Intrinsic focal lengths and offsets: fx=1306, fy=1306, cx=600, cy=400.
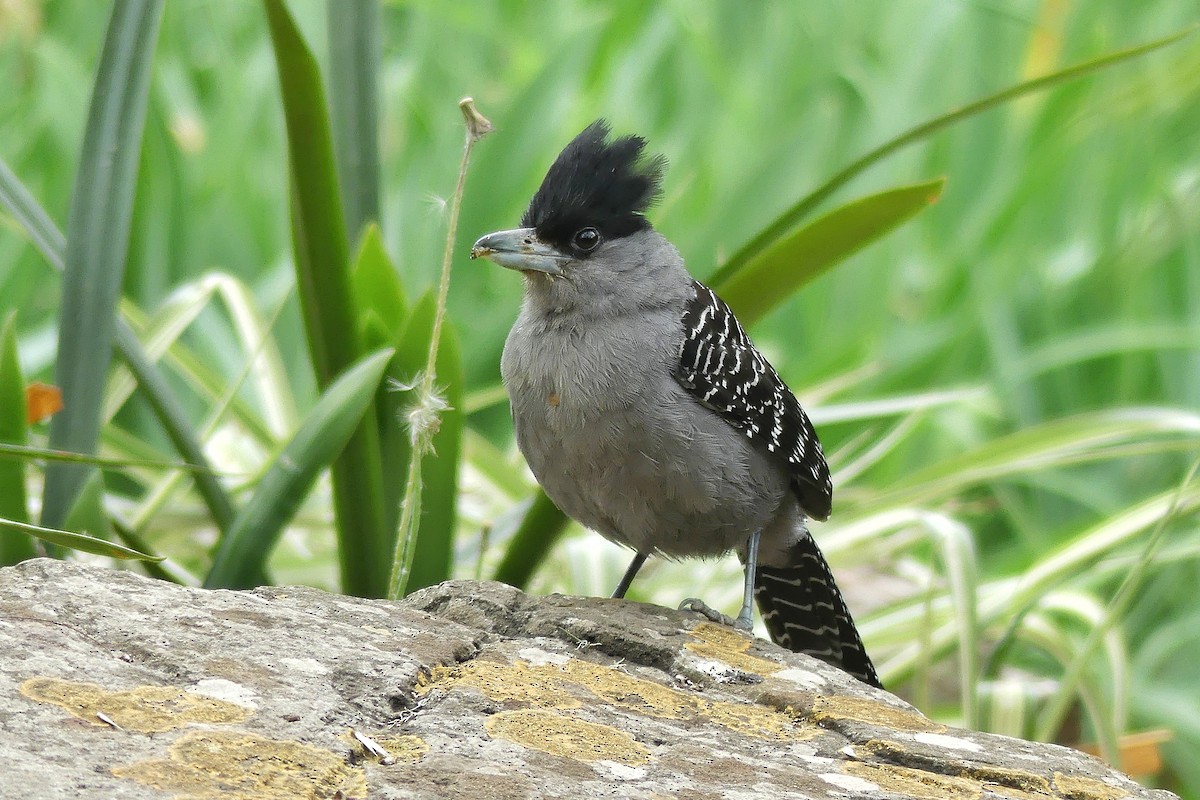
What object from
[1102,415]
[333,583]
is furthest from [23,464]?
[1102,415]

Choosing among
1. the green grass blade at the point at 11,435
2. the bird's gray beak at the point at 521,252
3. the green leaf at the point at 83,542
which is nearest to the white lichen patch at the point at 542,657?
the green leaf at the point at 83,542

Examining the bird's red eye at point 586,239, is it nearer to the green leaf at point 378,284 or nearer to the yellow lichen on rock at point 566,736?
the green leaf at point 378,284

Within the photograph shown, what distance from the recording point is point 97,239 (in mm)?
3271

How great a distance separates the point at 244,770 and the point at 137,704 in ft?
0.79

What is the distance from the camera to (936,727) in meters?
2.40

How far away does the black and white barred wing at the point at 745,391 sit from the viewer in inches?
126

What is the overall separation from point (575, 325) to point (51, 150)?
417cm

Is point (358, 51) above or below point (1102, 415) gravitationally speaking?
below

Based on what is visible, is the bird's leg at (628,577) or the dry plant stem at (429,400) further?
the bird's leg at (628,577)

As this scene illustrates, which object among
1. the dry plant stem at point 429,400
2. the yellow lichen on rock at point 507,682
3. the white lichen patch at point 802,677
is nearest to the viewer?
the yellow lichen on rock at point 507,682

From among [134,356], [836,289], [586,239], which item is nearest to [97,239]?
Answer: [134,356]

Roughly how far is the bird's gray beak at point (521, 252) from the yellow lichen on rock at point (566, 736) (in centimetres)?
135

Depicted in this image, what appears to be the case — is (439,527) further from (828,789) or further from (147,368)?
(828,789)

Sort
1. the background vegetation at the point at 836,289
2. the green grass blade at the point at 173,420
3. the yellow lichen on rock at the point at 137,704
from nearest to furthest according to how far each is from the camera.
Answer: the yellow lichen on rock at the point at 137,704 → the green grass blade at the point at 173,420 → the background vegetation at the point at 836,289
